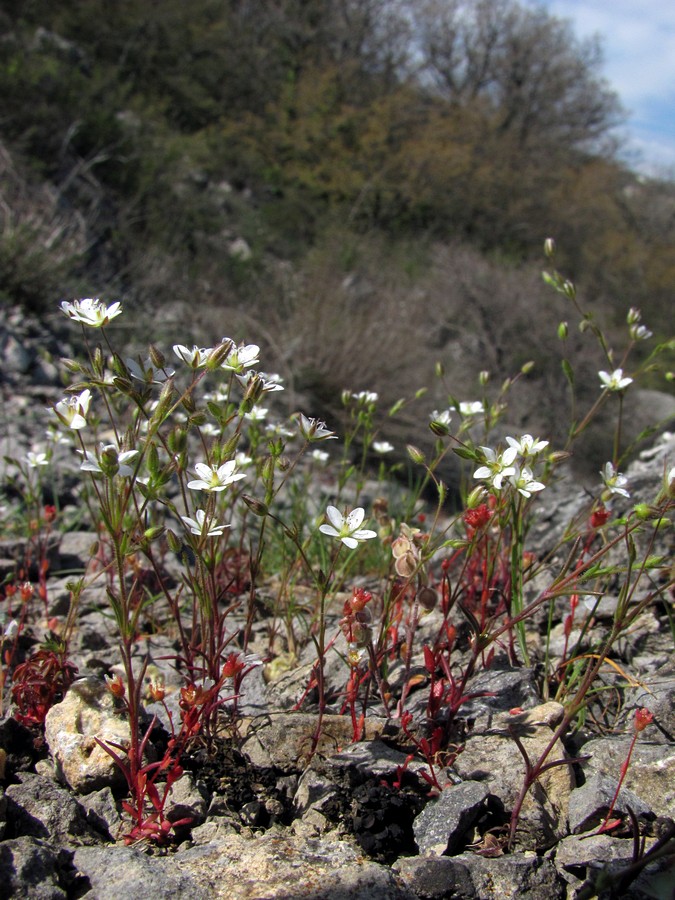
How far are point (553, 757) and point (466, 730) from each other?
0.23m

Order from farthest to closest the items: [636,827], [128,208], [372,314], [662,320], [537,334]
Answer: [662,320] < [537,334] < [128,208] < [372,314] < [636,827]

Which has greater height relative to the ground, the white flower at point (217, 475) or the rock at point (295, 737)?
the white flower at point (217, 475)

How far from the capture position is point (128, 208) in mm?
8992

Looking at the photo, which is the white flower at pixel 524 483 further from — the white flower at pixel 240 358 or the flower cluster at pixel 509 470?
the white flower at pixel 240 358

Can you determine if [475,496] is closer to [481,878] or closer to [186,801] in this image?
[481,878]

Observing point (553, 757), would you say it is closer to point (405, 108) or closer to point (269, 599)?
point (269, 599)

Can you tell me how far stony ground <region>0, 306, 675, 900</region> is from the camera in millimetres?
1333

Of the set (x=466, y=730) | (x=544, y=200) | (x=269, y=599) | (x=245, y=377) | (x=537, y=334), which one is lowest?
(x=269, y=599)

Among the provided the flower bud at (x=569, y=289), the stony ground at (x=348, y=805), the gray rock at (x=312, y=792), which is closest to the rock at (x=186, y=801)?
the stony ground at (x=348, y=805)

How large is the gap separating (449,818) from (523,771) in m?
0.24

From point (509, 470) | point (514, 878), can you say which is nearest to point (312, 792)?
point (514, 878)

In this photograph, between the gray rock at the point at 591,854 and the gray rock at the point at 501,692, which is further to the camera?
the gray rock at the point at 501,692

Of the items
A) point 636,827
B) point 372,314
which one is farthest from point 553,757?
point 372,314

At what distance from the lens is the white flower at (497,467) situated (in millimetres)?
1622
